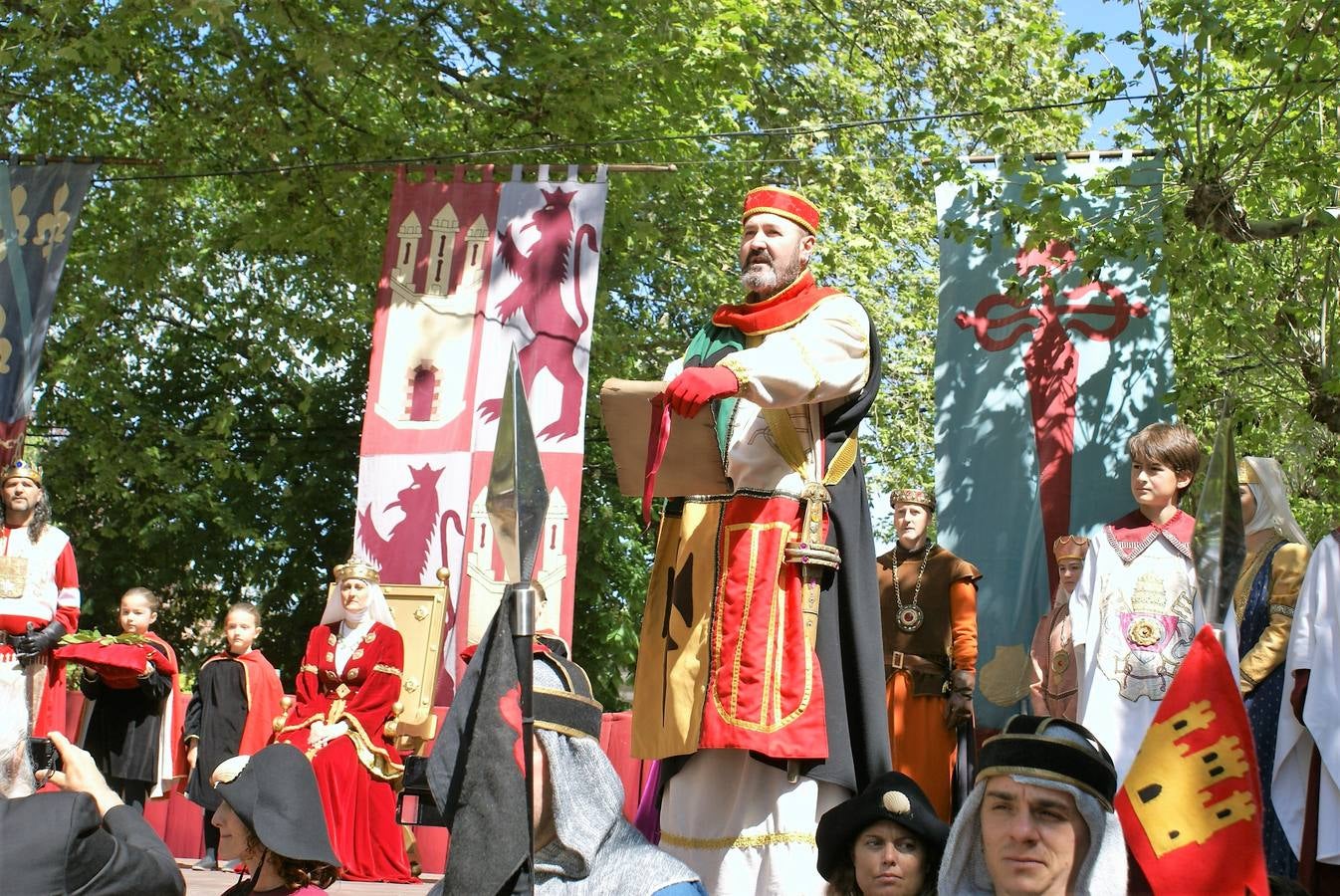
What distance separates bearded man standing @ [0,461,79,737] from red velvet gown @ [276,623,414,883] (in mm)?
1378

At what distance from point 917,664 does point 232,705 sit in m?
4.29

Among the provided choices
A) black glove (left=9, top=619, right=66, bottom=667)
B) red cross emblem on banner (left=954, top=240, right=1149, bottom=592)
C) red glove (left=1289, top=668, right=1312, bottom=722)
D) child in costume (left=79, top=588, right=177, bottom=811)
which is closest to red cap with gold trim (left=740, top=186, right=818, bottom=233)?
red glove (left=1289, top=668, right=1312, bottom=722)

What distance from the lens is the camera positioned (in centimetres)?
335

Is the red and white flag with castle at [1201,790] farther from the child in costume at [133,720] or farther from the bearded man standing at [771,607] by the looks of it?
the child in costume at [133,720]

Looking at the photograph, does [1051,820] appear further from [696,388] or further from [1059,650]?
[1059,650]

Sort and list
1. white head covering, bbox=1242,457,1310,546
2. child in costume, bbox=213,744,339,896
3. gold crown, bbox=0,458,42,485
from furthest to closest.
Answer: gold crown, bbox=0,458,42,485
white head covering, bbox=1242,457,1310,546
child in costume, bbox=213,744,339,896

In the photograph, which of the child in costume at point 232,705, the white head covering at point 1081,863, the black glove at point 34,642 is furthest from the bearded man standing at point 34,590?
the white head covering at point 1081,863

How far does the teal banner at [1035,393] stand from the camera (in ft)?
29.2

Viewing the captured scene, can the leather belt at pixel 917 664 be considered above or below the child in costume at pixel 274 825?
above

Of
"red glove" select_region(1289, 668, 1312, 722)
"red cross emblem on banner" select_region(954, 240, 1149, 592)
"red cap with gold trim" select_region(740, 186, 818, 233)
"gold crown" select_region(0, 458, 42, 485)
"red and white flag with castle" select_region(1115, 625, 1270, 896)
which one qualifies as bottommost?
"red and white flag with castle" select_region(1115, 625, 1270, 896)

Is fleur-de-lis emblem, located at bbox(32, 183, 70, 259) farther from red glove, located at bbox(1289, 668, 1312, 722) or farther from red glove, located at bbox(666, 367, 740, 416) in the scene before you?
red glove, located at bbox(1289, 668, 1312, 722)

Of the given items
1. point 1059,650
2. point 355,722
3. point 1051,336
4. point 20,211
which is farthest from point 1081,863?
point 20,211

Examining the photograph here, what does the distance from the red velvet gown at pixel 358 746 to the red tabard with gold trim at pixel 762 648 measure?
5.09m

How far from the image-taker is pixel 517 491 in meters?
2.75
